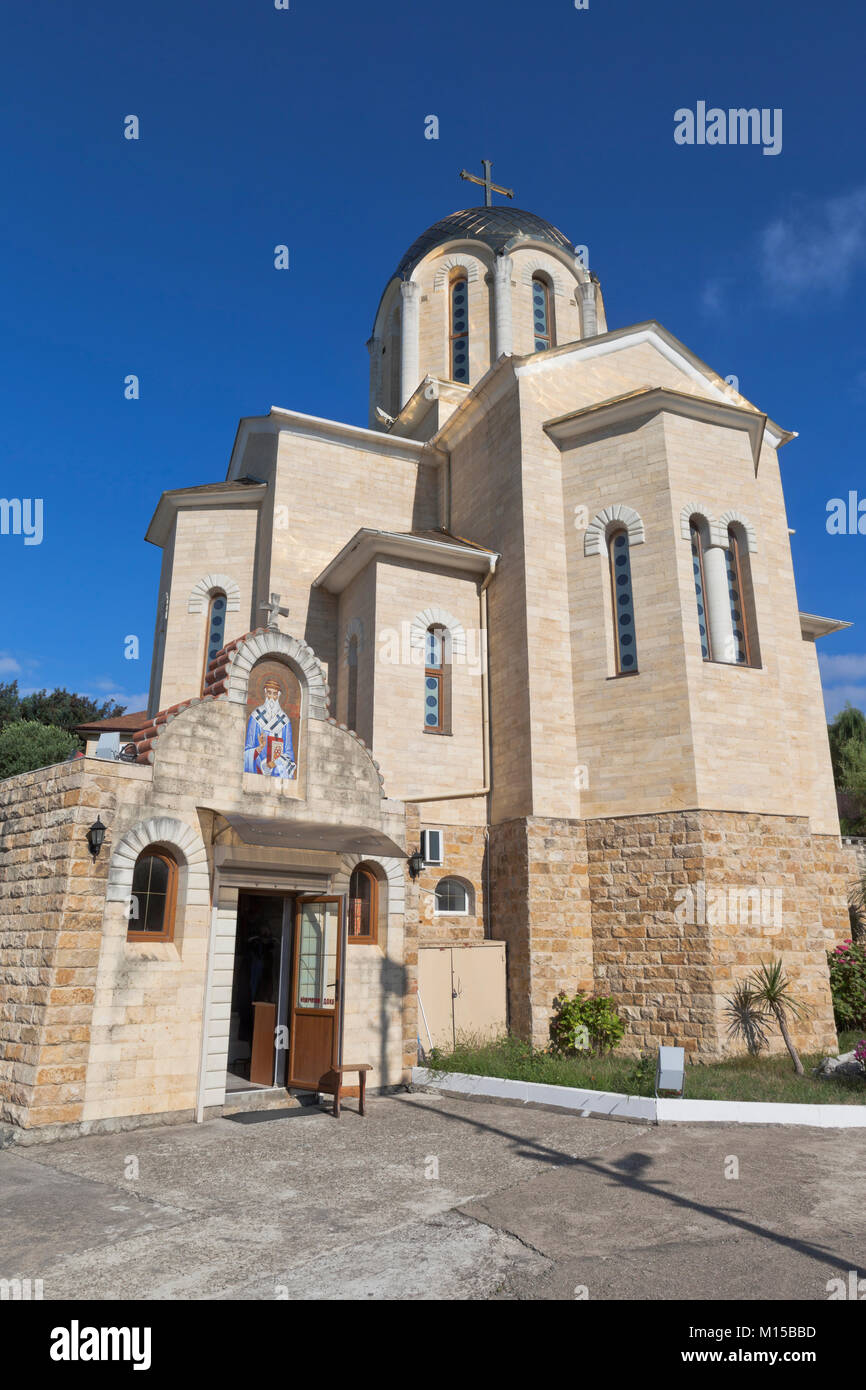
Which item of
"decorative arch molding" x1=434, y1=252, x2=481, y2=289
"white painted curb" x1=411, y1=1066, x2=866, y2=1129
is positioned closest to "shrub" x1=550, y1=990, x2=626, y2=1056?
"white painted curb" x1=411, y1=1066, x2=866, y2=1129

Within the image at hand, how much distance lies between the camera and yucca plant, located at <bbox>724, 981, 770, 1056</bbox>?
13.2m

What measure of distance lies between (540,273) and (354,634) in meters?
14.2

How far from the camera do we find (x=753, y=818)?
1451 centimetres

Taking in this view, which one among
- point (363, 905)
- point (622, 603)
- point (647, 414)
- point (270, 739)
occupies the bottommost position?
Answer: point (363, 905)

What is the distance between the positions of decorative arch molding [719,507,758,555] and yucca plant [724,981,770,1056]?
316 inches

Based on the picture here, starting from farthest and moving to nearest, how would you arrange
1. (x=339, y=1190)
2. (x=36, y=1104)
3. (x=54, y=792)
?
(x=54, y=792), (x=36, y=1104), (x=339, y=1190)

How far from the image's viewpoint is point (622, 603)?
16.2 meters

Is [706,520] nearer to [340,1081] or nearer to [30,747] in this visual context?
[340,1081]

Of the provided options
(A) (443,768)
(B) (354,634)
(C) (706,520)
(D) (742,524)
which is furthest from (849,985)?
(B) (354,634)

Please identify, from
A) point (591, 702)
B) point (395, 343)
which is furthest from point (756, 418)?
point (395, 343)

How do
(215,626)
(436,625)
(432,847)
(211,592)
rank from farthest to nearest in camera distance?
1. (211,592)
2. (215,626)
3. (436,625)
4. (432,847)

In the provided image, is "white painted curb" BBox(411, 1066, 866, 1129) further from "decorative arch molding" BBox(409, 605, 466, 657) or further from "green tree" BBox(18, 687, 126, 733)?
"green tree" BBox(18, 687, 126, 733)
